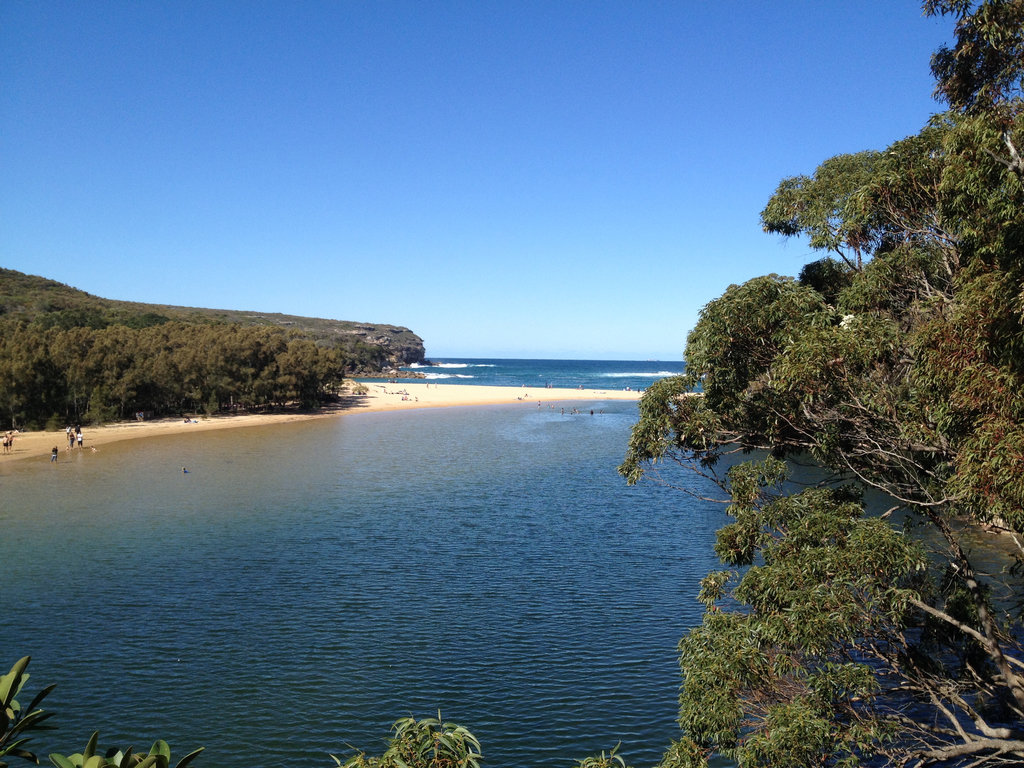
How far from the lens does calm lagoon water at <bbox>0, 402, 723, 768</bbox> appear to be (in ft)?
52.1

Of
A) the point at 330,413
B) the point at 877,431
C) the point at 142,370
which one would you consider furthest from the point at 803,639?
the point at 330,413

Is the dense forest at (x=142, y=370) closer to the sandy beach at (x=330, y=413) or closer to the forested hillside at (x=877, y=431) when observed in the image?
the sandy beach at (x=330, y=413)

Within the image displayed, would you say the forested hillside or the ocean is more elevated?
the forested hillside

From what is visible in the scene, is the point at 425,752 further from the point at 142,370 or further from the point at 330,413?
the point at 330,413

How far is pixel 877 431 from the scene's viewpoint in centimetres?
1216

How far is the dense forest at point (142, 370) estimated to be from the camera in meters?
61.8

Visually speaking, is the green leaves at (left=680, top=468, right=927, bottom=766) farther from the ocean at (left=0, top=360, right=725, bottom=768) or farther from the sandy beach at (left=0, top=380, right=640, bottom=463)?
the sandy beach at (left=0, top=380, right=640, bottom=463)

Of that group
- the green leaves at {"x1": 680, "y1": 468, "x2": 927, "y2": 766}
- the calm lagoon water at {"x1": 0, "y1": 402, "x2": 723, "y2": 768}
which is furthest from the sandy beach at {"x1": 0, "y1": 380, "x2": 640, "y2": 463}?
the green leaves at {"x1": 680, "y1": 468, "x2": 927, "y2": 766}

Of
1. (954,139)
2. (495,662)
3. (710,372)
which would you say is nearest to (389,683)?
(495,662)

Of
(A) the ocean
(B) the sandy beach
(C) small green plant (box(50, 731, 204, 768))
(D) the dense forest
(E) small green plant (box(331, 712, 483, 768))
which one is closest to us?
(C) small green plant (box(50, 731, 204, 768))

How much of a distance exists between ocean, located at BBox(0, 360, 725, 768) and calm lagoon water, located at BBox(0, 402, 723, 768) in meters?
0.09

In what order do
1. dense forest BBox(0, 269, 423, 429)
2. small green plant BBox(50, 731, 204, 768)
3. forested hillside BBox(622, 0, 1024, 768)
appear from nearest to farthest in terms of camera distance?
small green plant BBox(50, 731, 204, 768)
forested hillside BBox(622, 0, 1024, 768)
dense forest BBox(0, 269, 423, 429)

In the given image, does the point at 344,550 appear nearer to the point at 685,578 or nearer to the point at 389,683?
the point at 389,683

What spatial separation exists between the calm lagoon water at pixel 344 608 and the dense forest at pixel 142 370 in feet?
72.9
